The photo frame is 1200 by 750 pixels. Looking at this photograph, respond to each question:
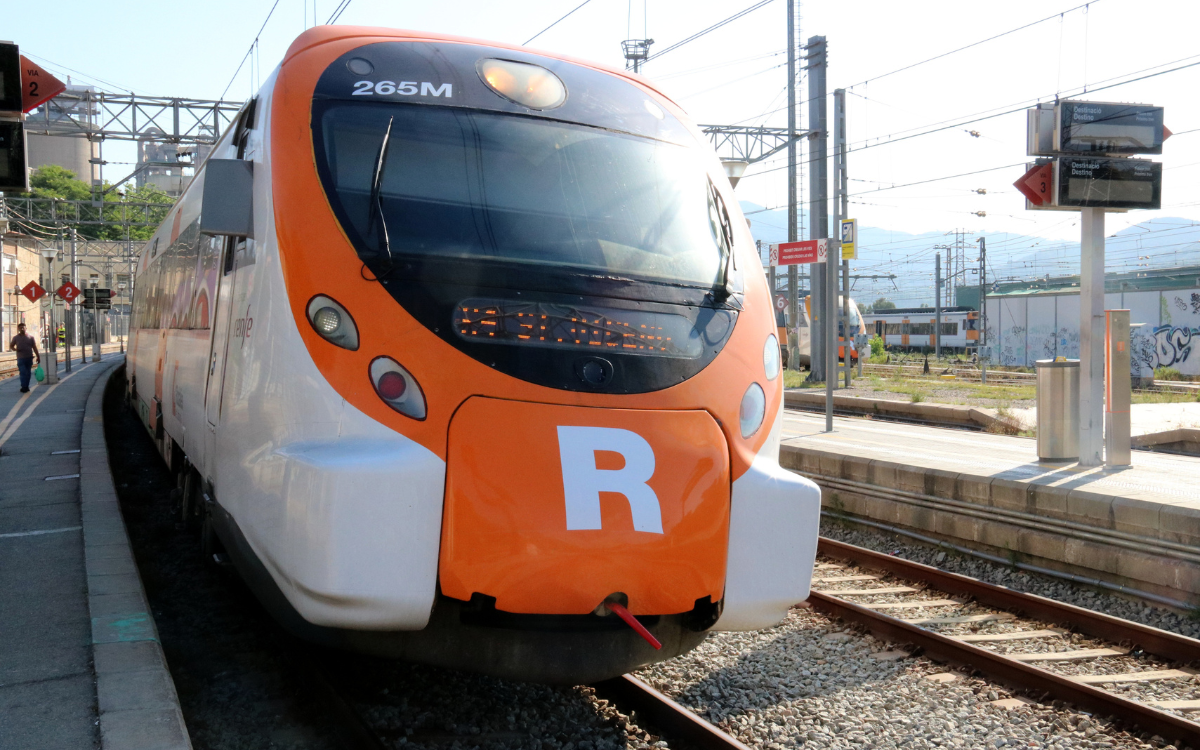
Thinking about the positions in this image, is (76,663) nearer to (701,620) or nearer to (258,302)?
(258,302)

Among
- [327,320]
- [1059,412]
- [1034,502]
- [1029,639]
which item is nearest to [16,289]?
[1059,412]

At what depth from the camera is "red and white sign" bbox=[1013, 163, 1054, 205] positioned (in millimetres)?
9562

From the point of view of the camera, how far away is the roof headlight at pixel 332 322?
3.48m

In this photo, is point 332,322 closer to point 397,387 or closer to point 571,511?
point 397,387

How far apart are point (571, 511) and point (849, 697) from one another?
2.27m

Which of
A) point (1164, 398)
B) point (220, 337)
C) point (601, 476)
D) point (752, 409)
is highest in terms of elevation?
point (220, 337)

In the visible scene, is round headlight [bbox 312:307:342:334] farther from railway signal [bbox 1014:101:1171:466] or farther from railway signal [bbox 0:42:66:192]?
railway signal [bbox 1014:101:1171:466]

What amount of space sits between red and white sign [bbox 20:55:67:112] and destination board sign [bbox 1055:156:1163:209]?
9.39 meters

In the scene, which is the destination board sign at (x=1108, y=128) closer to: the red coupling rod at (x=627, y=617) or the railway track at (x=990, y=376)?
the red coupling rod at (x=627, y=617)

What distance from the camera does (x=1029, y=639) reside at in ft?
19.3

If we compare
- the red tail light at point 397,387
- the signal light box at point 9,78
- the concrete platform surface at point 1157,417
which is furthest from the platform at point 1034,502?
the signal light box at point 9,78

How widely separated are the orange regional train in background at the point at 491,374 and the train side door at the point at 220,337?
246 mm

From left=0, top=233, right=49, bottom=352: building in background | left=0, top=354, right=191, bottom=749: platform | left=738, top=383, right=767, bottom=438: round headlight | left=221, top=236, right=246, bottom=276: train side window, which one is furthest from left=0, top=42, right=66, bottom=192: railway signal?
left=0, top=233, right=49, bottom=352: building in background

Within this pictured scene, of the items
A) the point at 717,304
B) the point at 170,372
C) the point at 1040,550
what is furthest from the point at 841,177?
the point at 717,304
